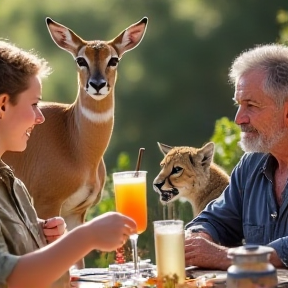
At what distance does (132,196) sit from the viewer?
3.55 meters

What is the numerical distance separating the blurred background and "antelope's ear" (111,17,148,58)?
146 inches

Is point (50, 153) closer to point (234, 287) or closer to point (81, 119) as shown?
point (81, 119)

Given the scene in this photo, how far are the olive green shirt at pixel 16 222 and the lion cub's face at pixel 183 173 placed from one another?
2379 millimetres

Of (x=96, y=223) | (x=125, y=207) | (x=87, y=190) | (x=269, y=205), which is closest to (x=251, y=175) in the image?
(x=269, y=205)

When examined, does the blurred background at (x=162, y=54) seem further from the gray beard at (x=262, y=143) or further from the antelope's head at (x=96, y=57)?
the gray beard at (x=262, y=143)

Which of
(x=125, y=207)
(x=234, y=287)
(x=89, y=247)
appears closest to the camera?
(x=234, y=287)

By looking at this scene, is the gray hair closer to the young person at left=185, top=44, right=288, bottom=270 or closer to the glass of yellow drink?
the young person at left=185, top=44, right=288, bottom=270

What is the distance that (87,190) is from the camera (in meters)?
6.30

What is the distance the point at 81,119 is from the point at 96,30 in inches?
172

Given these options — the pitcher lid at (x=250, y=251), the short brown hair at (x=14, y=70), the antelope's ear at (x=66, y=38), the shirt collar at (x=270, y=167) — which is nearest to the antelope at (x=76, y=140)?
the antelope's ear at (x=66, y=38)

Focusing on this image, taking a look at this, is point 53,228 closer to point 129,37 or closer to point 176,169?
point 176,169

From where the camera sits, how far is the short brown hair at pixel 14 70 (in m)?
3.09

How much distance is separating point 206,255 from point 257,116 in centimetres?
72

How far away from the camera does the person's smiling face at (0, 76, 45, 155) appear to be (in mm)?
3102
